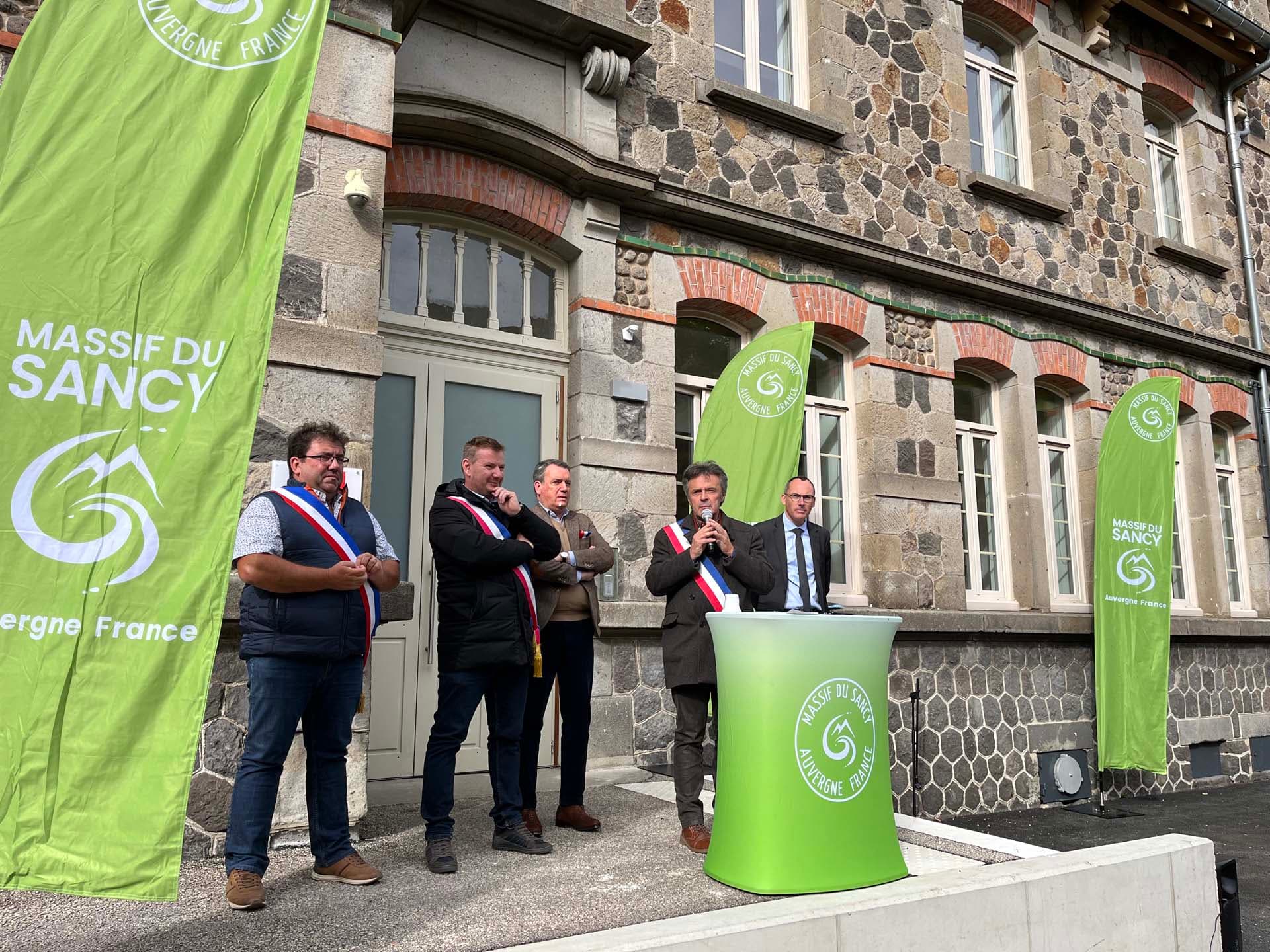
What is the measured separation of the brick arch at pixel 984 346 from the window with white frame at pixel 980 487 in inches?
9.6

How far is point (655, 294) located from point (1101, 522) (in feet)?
14.4

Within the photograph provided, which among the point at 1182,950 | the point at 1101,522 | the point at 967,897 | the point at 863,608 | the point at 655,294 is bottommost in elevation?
the point at 1182,950

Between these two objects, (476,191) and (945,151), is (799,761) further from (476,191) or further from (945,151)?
(945,151)

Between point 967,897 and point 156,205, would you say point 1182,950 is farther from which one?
point 156,205

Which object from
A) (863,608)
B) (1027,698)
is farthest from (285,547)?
(1027,698)

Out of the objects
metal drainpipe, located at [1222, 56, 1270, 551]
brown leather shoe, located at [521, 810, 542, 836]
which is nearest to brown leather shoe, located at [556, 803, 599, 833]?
brown leather shoe, located at [521, 810, 542, 836]

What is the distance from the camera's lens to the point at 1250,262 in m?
11.6

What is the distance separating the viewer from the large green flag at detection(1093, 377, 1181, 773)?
26.5 ft

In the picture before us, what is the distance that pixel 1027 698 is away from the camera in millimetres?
8375

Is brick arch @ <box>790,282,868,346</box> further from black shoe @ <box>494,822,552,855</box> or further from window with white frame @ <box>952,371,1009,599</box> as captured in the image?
black shoe @ <box>494,822,552,855</box>

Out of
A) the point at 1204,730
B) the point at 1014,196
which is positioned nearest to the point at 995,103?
the point at 1014,196

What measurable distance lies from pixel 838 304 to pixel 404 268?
359cm

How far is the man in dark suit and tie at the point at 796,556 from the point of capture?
5078 mm

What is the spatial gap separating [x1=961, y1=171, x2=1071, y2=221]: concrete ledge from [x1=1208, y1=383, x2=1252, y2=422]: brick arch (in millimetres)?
3088
